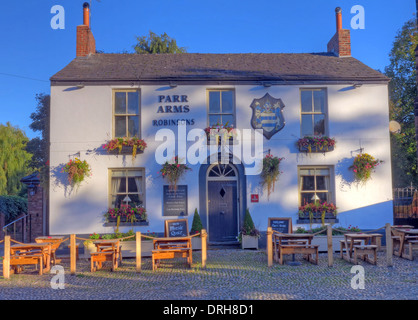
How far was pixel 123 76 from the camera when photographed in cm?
1288

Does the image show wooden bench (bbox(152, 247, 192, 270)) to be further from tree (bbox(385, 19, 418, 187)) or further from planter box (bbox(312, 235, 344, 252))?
tree (bbox(385, 19, 418, 187))

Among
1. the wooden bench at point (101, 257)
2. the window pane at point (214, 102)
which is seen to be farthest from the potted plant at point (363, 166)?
the wooden bench at point (101, 257)

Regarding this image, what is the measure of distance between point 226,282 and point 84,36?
10315 mm

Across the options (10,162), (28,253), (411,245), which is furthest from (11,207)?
(411,245)

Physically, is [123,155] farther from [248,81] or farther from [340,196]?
[340,196]

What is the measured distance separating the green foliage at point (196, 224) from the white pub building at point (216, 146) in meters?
0.36

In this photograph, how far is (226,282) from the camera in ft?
27.2

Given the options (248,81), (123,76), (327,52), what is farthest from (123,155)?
(327,52)

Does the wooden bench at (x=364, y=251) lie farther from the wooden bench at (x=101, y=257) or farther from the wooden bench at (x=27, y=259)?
the wooden bench at (x=27, y=259)

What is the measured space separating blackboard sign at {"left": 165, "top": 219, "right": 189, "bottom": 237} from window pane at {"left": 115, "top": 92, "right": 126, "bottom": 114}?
4002 mm

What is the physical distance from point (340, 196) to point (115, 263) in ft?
23.6

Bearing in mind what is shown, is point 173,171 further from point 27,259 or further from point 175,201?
point 27,259

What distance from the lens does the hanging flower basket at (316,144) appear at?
12625 millimetres

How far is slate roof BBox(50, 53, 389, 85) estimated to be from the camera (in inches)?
509
